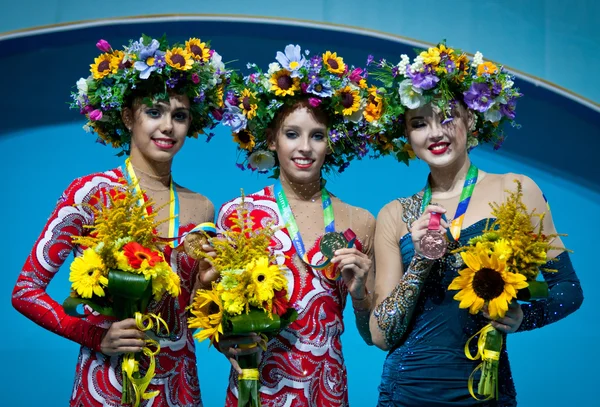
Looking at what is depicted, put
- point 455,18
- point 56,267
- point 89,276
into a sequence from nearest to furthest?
point 89,276
point 56,267
point 455,18

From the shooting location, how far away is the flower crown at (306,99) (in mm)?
3857

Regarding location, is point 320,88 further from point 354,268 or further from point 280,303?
point 280,303

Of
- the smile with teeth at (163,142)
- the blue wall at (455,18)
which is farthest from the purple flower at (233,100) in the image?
the blue wall at (455,18)

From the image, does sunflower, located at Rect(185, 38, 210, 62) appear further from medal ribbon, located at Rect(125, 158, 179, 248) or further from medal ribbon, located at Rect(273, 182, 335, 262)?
medal ribbon, located at Rect(273, 182, 335, 262)

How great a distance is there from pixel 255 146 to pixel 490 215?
3.67 ft

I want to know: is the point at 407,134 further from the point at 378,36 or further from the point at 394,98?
the point at 378,36

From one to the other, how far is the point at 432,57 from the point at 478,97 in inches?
9.8

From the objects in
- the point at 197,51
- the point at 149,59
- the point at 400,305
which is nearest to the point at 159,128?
the point at 149,59

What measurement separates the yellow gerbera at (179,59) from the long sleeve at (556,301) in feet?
5.53

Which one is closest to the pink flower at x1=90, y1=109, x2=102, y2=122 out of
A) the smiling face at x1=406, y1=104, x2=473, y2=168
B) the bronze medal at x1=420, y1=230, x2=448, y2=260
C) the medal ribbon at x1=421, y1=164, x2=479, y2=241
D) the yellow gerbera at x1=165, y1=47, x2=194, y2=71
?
the yellow gerbera at x1=165, y1=47, x2=194, y2=71

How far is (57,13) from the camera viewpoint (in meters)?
5.87

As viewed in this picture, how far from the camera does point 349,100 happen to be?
3.93m

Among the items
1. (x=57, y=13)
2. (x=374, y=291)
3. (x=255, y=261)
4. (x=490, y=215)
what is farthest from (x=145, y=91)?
(x=57, y=13)

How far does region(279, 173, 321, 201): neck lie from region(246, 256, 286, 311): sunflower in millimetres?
585
